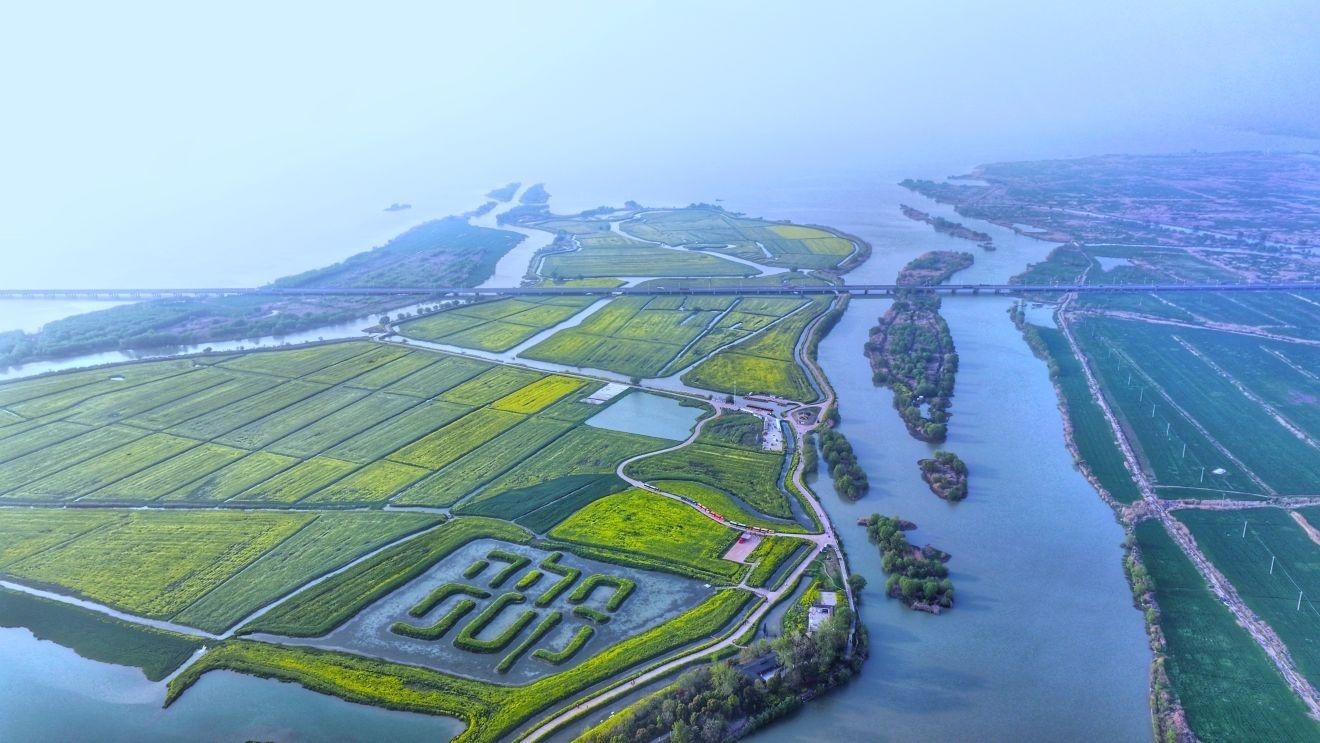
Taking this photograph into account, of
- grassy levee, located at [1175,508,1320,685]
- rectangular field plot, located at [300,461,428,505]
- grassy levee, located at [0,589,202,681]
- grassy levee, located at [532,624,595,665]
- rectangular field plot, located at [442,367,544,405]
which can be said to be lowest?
grassy levee, located at [1175,508,1320,685]

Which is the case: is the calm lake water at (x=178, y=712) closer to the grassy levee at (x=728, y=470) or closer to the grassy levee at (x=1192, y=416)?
the grassy levee at (x=728, y=470)

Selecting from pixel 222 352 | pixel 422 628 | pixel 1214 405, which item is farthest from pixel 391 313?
pixel 1214 405

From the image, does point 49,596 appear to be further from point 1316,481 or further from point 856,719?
point 1316,481

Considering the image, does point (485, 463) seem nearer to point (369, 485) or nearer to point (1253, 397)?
point (369, 485)

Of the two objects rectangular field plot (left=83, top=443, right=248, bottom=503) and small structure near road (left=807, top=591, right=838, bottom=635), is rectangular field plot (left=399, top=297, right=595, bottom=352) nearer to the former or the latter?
rectangular field plot (left=83, top=443, right=248, bottom=503)

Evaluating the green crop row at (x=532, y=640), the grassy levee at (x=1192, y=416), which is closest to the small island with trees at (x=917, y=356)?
the grassy levee at (x=1192, y=416)

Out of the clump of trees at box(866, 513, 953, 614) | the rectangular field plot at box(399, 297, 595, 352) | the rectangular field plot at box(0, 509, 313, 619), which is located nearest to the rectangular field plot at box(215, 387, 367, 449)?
the rectangular field plot at box(0, 509, 313, 619)
